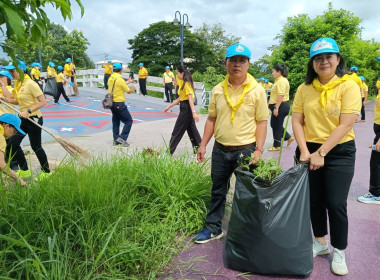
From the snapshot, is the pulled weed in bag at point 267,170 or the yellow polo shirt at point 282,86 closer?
the pulled weed in bag at point 267,170

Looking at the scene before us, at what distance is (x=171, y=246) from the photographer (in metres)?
2.79

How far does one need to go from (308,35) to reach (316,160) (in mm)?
18441

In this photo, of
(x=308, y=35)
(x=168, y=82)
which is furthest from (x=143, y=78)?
(x=308, y=35)

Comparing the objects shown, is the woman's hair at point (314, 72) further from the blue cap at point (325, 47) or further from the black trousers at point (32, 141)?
the black trousers at point (32, 141)

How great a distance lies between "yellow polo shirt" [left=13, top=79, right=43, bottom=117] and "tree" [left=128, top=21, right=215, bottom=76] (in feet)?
102

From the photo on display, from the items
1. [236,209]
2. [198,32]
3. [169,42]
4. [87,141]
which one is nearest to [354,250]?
[236,209]

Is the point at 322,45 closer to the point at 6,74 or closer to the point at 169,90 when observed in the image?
the point at 6,74

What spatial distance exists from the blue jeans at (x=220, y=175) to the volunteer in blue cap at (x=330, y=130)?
0.56 metres

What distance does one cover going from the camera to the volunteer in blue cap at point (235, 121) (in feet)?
8.94

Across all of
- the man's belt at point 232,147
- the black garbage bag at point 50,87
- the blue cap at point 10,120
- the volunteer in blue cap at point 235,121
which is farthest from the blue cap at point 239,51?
the black garbage bag at point 50,87

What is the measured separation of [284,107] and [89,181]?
4.85 meters

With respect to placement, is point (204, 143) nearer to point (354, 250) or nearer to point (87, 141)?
point (354, 250)

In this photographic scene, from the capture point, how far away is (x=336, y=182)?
7.92 ft

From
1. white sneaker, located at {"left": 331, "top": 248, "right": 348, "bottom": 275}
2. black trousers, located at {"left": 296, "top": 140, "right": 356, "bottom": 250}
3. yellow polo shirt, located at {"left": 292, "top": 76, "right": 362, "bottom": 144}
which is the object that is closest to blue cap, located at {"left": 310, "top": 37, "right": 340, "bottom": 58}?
yellow polo shirt, located at {"left": 292, "top": 76, "right": 362, "bottom": 144}
